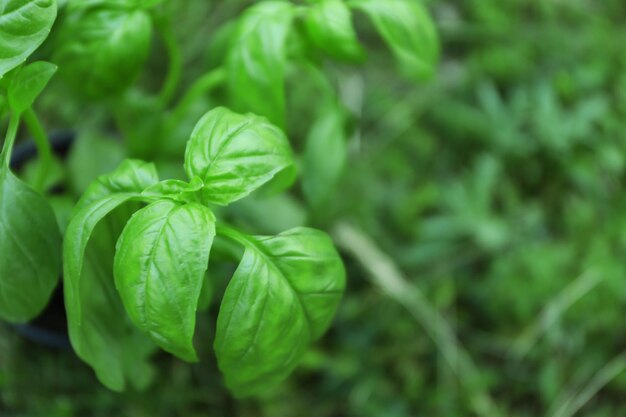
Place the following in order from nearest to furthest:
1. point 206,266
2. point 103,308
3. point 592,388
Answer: point 206,266, point 103,308, point 592,388

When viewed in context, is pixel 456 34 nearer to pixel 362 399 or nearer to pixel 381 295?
pixel 381 295

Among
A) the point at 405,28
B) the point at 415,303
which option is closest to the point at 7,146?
the point at 405,28

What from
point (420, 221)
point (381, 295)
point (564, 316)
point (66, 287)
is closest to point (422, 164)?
point (420, 221)

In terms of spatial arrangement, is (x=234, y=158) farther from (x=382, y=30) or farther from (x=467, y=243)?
(x=467, y=243)

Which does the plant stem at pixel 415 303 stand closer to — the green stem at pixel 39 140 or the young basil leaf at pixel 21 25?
the green stem at pixel 39 140

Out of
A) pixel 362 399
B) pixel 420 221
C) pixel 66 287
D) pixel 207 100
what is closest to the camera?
pixel 66 287

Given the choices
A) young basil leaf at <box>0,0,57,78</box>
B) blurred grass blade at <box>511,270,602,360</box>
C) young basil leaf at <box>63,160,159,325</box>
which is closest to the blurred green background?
blurred grass blade at <box>511,270,602,360</box>
